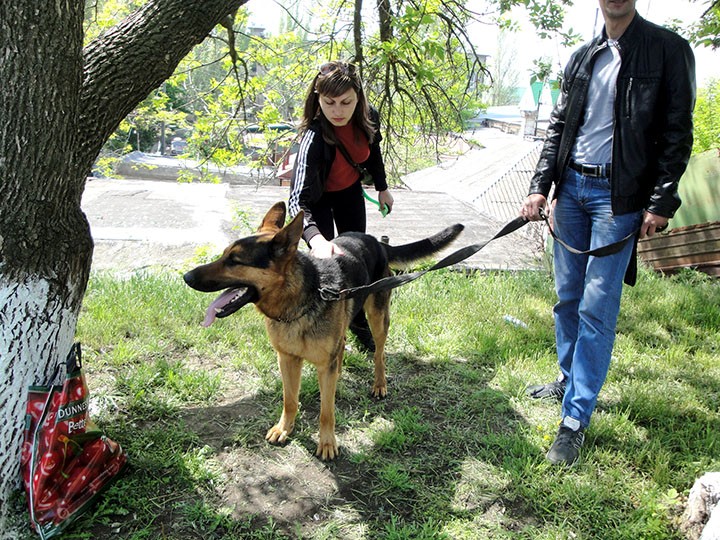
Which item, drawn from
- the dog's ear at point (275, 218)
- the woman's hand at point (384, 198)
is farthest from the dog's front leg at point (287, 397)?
the woman's hand at point (384, 198)

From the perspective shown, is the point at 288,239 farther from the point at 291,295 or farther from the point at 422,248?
the point at 422,248

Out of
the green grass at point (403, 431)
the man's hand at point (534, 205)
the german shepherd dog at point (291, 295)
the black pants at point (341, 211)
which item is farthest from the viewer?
the black pants at point (341, 211)

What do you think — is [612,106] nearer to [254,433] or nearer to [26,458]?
[254,433]

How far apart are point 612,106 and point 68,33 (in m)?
2.84

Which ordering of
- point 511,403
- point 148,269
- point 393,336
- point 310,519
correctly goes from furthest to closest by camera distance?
point 148,269 → point 393,336 → point 511,403 → point 310,519

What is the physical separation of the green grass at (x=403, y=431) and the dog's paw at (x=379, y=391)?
0.16 feet

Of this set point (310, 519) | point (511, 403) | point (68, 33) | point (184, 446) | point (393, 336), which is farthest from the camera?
point (393, 336)

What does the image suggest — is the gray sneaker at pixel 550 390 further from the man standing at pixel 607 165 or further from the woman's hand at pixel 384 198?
the woman's hand at pixel 384 198

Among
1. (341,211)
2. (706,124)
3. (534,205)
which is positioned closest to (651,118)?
(534,205)

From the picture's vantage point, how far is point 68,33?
238 cm

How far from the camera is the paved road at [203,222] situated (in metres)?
6.64

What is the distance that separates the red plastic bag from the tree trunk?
0.26 feet

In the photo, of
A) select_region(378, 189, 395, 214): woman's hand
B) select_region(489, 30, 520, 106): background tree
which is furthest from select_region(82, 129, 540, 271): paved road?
select_region(489, 30, 520, 106): background tree

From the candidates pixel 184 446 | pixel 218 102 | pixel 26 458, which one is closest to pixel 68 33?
pixel 26 458
